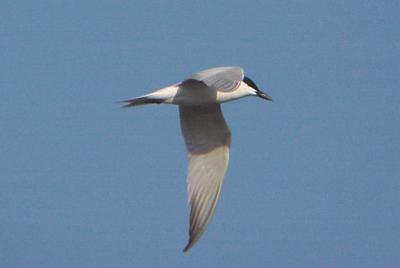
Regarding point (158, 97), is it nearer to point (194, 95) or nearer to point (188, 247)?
point (194, 95)

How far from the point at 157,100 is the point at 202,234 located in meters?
1.41

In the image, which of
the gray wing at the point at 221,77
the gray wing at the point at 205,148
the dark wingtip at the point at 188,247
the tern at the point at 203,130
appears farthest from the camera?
the gray wing at the point at 205,148

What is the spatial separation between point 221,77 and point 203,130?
6.58 ft

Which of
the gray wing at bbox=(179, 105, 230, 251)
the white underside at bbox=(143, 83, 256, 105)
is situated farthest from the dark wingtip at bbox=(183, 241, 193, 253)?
the white underside at bbox=(143, 83, 256, 105)

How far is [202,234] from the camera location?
33.9ft

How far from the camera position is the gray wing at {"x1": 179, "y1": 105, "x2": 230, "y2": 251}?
10.8 meters

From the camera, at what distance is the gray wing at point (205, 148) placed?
426 inches

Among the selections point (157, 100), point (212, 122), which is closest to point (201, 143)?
point (212, 122)

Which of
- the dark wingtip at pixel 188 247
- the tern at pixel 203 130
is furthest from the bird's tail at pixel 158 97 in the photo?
the dark wingtip at pixel 188 247

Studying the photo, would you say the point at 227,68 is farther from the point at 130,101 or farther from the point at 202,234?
the point at 202,234

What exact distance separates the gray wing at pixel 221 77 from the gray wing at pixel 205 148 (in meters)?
0.97

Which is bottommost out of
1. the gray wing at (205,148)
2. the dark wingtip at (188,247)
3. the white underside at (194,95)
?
the dark wingtip at (188,247)

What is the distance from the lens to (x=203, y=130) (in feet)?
36.8

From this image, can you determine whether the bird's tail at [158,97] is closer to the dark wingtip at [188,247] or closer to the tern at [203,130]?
the tern at [203,130]
